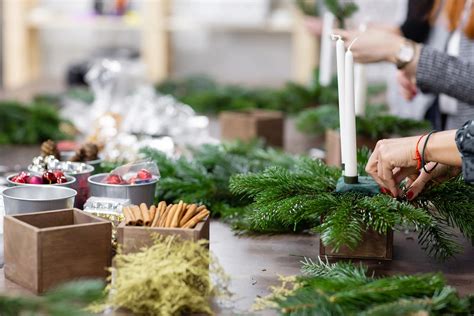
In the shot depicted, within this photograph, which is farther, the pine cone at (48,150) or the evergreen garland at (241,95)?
the evergreen garland at (241,95)

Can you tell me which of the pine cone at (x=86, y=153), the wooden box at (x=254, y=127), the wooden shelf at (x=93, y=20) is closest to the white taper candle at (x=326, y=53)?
the wooden box at (x=254, y=127)

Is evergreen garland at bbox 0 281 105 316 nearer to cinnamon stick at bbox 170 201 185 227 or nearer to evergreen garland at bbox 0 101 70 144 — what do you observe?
cinnamon stick at bbox 170 201 185 227

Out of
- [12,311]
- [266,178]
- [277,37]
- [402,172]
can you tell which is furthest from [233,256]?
[277,37]

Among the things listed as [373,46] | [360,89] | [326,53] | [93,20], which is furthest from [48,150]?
[93,20]

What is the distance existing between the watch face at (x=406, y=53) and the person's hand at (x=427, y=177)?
609 millimetres

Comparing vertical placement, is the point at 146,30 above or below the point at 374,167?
above

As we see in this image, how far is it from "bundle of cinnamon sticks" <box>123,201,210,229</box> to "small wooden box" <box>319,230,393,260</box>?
8.4 inches

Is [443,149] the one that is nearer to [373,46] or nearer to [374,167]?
[374,167]

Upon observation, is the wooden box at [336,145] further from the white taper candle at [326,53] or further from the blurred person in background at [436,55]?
the white taper candle at [326,53]

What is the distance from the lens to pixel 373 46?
70.1 inches

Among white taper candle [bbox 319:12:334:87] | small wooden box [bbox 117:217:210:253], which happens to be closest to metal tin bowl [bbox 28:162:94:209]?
small wooden box [bbox 117:217:210:253]

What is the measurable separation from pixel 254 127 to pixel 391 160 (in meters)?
1.04

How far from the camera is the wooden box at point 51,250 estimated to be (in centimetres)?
102

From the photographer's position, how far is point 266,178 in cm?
124
